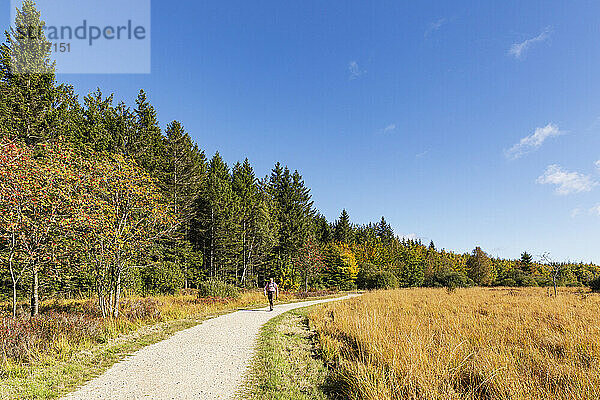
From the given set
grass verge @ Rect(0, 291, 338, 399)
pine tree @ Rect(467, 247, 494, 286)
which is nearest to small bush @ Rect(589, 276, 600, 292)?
pine tree @ Rect(467, 247, 494, 286)

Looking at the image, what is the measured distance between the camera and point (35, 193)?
34.0ft

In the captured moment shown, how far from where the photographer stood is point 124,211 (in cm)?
1246

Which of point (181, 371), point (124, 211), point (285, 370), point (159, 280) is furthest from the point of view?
point (159, 280)

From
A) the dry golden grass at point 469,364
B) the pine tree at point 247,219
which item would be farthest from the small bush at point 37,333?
the pine tree at point 247,219

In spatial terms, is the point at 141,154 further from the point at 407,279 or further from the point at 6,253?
the point at 407,279

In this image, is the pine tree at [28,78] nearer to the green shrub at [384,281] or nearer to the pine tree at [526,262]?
the green shrub at [384,281]

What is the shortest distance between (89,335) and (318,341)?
6690mm

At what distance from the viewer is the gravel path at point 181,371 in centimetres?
489

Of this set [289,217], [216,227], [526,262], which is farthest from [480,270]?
[216,227]

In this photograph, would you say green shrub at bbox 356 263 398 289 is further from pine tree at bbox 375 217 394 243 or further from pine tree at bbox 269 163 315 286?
pine tree at bbox 375 217 394 243

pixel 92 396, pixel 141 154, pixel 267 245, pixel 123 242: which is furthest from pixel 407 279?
pixel 92 396

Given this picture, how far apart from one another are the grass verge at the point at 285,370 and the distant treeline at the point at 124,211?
25.0 feet

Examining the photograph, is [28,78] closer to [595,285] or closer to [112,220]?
[112,220]

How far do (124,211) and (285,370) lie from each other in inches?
405
